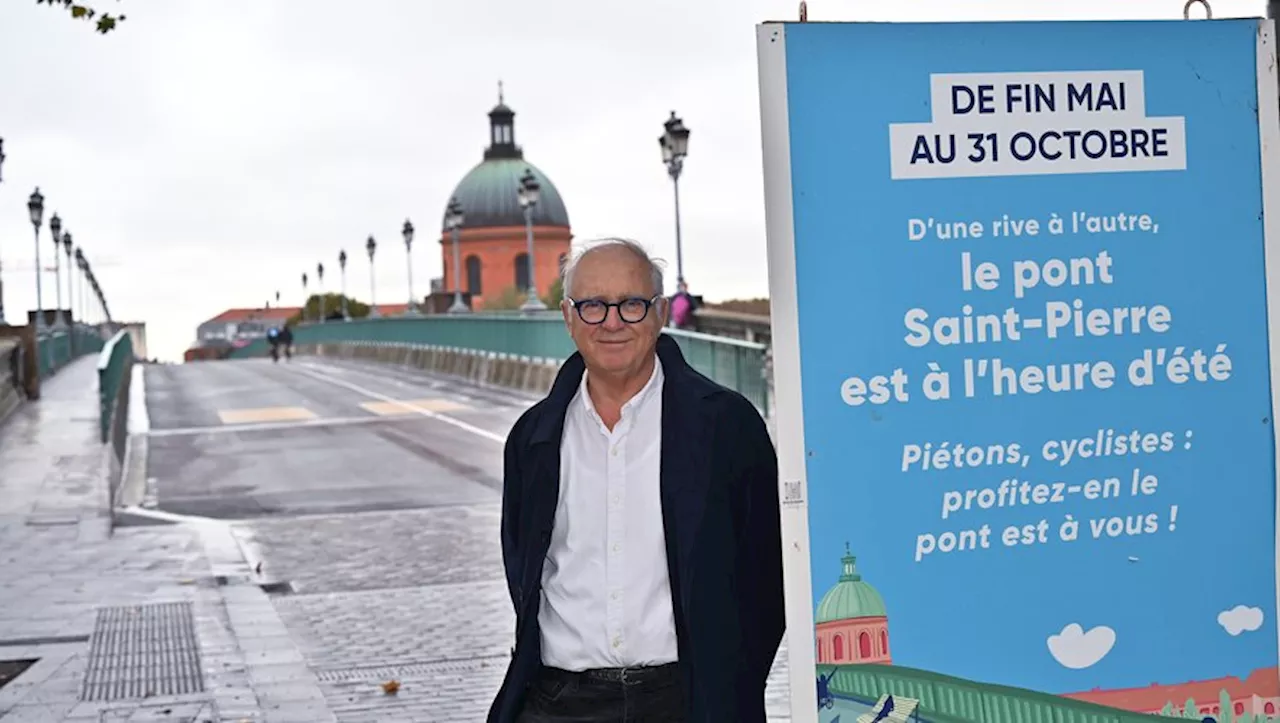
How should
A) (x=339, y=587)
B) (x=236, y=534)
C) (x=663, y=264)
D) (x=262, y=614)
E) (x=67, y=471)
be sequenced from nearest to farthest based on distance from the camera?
(x=663, y=264)
(x=262, y=614)
(x=339, y=587)
(x=236, y=534)
(x=67, y=471)

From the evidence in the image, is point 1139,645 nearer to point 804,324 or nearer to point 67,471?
point 804,324

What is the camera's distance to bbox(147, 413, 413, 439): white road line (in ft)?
100.0

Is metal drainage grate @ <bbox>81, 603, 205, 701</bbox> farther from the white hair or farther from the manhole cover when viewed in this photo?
the white hair

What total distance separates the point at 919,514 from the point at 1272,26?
4.21ft

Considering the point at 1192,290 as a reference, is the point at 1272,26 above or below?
A: above

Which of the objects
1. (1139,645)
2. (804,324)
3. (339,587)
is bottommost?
(339,587)

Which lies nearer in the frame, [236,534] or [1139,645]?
[1139,645]

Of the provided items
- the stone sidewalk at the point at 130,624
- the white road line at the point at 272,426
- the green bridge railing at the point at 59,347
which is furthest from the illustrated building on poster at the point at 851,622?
the green bridge railing at the point at 59,347

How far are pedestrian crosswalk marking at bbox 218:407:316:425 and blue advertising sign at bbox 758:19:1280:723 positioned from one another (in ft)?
94.8

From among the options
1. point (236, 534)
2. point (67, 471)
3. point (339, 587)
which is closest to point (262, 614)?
point (339, 587)

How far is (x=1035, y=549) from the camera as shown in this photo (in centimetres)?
424

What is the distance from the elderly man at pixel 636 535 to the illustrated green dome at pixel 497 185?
489ft

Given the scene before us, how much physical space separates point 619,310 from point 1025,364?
0.86 meters

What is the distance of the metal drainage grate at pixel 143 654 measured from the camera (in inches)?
389
